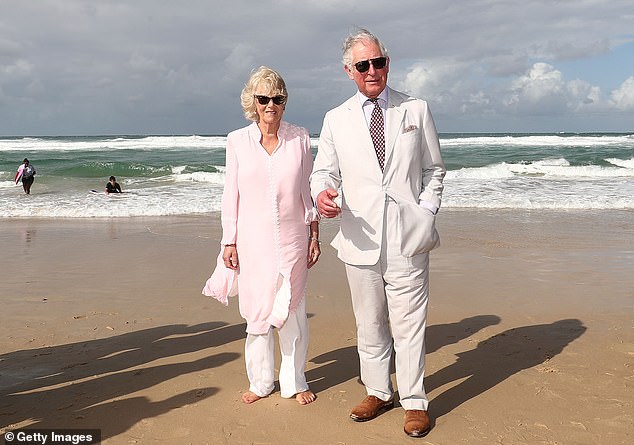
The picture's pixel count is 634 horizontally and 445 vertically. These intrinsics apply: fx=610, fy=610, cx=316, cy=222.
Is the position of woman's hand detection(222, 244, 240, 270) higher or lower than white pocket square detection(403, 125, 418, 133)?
lower

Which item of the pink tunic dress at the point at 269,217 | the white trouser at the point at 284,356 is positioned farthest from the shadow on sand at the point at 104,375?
the pink tunic dress at the point at 269,217

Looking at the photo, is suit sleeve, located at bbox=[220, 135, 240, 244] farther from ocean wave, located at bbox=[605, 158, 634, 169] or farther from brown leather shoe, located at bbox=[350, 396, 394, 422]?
ocean wave, located at bbox=[605, 158, 634, 169]

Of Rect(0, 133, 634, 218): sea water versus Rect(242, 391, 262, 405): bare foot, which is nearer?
Rect(242, 391, 262, 405): bare foot

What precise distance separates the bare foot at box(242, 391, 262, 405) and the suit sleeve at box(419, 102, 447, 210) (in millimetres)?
1632

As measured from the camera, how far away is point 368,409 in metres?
3.57

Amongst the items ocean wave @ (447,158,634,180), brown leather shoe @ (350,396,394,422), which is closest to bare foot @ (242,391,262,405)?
brown leather shoe @ (350,396,394,422)

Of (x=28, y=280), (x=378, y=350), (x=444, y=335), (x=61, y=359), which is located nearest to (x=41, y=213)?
(x=28, y=280)

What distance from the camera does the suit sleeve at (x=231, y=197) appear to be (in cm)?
373

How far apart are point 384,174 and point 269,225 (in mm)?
802

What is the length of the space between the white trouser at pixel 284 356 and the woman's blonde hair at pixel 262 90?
4.04 ft

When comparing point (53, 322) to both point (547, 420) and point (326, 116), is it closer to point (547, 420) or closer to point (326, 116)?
point (326, 116)

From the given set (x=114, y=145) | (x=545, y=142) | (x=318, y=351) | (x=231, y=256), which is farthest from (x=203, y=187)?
(x=545, y=142)

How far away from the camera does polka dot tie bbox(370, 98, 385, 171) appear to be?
3.38m

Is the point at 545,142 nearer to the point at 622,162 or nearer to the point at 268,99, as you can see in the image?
the point at 622,162
